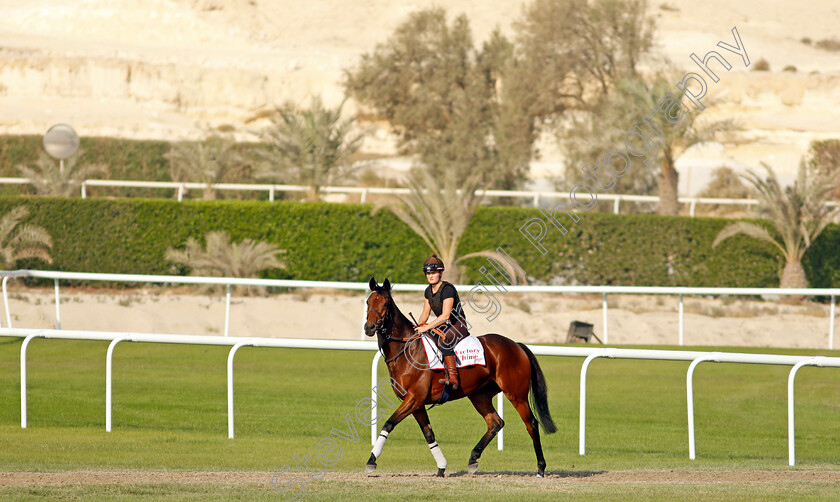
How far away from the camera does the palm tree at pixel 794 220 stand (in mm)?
18141

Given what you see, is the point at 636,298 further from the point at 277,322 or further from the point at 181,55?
the point at 181,55

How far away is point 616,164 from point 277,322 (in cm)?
1260

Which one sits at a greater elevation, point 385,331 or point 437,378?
point 385,331

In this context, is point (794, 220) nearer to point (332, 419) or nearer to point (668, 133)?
point (668, 133)

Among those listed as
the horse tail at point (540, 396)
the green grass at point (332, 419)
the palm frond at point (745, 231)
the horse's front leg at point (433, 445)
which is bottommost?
the green grass at point (332, 419)

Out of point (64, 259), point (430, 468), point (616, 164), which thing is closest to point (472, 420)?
point (430, 468)

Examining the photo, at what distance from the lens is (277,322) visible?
50.6ft

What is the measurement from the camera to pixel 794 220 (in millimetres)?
18203

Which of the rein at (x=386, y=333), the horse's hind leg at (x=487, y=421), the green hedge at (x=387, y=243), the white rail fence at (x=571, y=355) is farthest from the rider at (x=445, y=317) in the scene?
the green hedge at (x=387, y=243)

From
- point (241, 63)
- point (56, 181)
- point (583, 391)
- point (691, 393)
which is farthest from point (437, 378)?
point (241, 63)

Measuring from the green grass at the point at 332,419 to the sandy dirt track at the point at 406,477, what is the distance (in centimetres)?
27

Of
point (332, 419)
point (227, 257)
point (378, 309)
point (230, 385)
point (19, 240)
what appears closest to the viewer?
point (378, 309)

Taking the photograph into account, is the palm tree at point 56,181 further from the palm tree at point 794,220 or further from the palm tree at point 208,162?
the palm tree at point 794,220

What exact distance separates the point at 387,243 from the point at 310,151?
3909 mm
